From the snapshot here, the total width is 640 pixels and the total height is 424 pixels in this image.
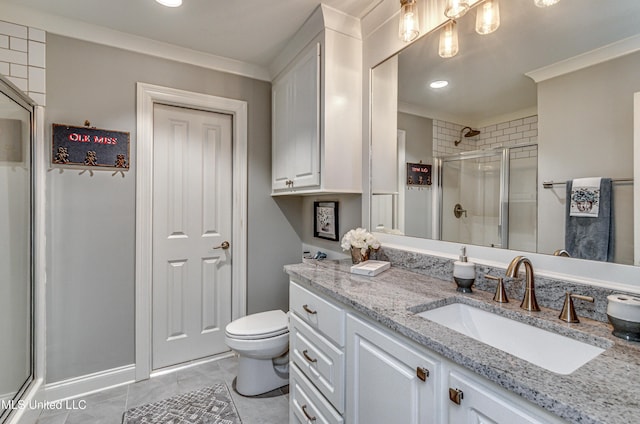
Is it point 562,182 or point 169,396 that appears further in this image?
point 169,396

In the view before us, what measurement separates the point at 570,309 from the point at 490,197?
0.52 meters

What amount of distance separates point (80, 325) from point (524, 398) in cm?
246

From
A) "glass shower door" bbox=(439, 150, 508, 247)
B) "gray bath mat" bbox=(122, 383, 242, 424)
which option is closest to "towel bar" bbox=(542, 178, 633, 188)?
"glass shower door" bbox=(439, 150, 508, 247)

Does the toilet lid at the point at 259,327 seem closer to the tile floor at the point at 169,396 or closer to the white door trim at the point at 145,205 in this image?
the tile floor at the point at 169,396

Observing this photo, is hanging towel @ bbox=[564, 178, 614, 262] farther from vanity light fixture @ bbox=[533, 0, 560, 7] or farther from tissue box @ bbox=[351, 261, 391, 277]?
tissue box @ bbox=[351, 261, 391, 277]

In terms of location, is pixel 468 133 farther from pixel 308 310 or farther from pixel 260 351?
pixel 260 351

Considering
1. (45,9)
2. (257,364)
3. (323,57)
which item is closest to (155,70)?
(45,9)

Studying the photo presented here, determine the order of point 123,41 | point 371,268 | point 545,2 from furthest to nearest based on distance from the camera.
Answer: point 123,41, point 371,268, point 545,2

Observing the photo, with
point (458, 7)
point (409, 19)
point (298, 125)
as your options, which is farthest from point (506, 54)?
point (298, 125)

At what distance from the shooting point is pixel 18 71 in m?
1.81

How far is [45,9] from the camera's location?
181 centimetres

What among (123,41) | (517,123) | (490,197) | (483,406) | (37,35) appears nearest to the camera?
(483,406)

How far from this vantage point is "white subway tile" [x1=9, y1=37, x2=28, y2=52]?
178 cm

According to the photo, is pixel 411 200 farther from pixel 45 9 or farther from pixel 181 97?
pixel 45 9
